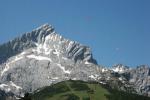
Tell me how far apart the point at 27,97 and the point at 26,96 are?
1.16 feet

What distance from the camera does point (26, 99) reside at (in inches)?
3391

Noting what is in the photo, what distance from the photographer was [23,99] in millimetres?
86062

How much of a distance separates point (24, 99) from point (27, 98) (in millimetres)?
888

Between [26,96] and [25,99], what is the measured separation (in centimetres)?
118

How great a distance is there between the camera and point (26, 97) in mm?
86625

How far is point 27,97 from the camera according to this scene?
8681 cm

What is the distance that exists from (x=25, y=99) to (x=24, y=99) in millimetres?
211

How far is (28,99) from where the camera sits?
86.4 m

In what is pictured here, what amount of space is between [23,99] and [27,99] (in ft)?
2.82

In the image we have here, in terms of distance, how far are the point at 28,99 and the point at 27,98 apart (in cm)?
32

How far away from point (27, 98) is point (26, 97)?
305mm

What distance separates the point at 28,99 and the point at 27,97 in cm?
59

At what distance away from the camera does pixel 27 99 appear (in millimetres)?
86375

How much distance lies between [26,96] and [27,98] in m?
0.63
